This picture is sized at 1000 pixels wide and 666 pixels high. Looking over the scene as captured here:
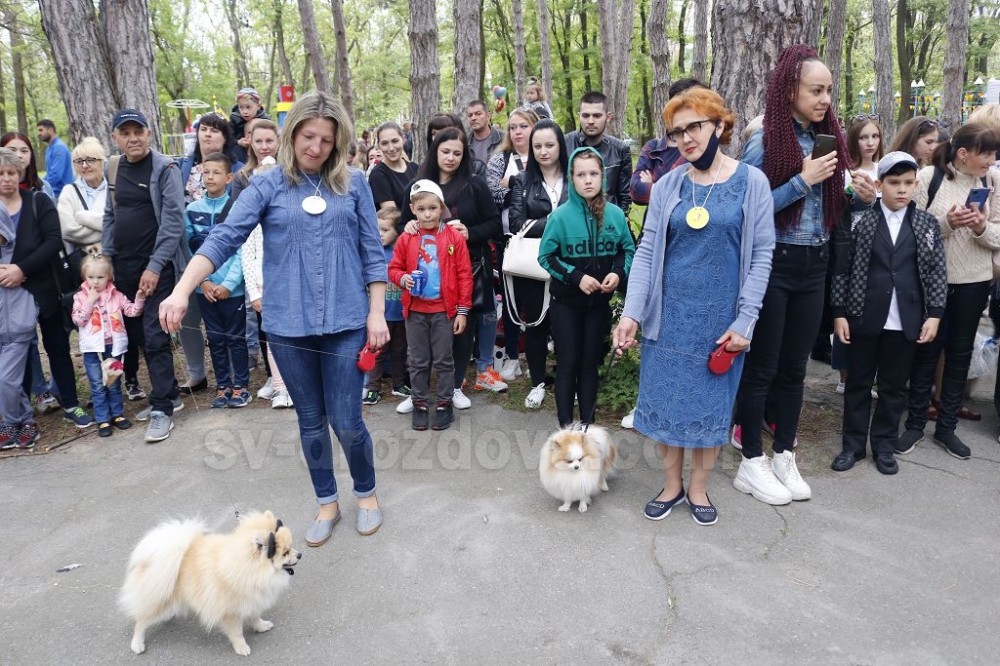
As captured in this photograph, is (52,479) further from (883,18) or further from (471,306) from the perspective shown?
(883,18)

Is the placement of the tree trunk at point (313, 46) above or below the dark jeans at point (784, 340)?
above

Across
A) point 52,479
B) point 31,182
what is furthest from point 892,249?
point 31,182

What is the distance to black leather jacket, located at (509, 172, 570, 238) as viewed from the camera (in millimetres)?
5367

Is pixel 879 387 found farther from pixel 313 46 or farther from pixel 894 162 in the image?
pixel 313 46

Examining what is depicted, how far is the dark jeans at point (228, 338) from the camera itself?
5.80m

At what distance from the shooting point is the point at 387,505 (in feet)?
13.7

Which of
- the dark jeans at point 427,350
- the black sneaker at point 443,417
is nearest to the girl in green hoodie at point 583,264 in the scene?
the dark jeans at point 427,350

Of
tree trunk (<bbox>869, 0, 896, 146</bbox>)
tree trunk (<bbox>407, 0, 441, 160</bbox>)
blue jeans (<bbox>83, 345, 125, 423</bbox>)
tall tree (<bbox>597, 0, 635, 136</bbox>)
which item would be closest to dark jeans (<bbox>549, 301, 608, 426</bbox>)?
blue jeans (<bbox>83, 345, 125, 423</bbox>)

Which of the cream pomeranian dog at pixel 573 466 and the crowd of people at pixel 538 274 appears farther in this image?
the cream pomeranian dog at pixel 573 466

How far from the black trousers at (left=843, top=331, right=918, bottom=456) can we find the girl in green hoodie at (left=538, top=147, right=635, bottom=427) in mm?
1638

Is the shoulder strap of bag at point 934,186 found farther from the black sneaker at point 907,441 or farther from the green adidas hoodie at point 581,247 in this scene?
the green adidas hoodie at point 581,247

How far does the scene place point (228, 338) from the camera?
19.1ft

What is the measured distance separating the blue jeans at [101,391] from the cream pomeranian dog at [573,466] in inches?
145

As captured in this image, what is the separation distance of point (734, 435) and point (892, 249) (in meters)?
1.62
